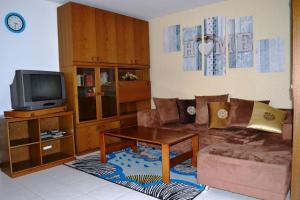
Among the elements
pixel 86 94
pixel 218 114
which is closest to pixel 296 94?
pixel 218 114

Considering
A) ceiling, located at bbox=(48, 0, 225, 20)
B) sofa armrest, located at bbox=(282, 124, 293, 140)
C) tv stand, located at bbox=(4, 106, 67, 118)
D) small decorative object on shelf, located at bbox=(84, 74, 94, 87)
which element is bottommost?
sofa armrest, located at bbox=(282, 124, 293, 140)

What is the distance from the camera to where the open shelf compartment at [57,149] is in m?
3.43

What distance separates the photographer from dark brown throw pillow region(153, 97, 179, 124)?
12.7 feet

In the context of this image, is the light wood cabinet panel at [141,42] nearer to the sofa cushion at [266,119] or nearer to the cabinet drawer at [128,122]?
the cabinet drawer at [128,122]

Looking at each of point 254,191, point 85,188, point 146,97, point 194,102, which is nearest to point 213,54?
point 194,102

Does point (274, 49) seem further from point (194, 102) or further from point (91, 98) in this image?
point (91, 98)

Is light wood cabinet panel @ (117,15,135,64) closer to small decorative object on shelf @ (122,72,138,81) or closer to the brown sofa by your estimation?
small decorative object on shelf @ (122,72,138,81)

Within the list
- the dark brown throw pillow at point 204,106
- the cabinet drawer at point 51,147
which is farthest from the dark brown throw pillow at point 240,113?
the cabinet drawer at point 51,147

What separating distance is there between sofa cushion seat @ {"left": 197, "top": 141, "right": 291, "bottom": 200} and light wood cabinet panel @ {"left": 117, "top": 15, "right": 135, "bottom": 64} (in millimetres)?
2520

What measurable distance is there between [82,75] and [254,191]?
2.86m

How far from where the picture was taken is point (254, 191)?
2020mm

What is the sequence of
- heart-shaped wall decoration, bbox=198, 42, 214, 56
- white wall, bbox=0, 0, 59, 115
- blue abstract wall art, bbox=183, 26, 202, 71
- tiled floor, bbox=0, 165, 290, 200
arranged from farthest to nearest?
blue abstract wall art, bbox=183, 26, 202, 71
heart-shaped wall decoration, bbox=198, 42, 214, 56
white wall, bbox=0, 0, 59, 115
tiled floor, bbox=0, 165, 290, 200

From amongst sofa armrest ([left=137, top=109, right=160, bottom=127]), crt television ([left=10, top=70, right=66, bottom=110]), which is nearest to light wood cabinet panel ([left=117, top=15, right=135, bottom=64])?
sofa armrest ([left=137, top=109, right=160, bottom=127])

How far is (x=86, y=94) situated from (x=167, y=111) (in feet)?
4.42
